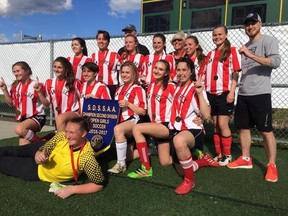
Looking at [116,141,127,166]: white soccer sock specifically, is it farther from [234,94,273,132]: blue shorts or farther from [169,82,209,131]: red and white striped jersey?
[234,94,273,132]: blue shorts

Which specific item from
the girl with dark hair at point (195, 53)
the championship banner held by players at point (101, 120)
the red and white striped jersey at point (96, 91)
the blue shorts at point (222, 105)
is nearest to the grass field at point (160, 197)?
the championship banner held by players at point (101, 120)

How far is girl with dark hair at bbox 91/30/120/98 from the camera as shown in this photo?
5566mm

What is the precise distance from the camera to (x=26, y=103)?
5008mm

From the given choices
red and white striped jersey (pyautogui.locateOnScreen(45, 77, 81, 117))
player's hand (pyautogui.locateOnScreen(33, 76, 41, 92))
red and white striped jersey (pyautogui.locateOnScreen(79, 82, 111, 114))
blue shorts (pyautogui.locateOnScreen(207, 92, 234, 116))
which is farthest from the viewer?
red and white striped jersey (pyautogui.locateOnScreen(45, 77, 81, 117))

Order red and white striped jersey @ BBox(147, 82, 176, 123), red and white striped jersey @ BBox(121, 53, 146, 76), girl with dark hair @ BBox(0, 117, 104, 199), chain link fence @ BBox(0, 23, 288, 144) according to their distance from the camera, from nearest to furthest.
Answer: girl with dark hair @ BBox(0, 117, 104, 199), red and white striped jersey @ BBox(147, 82, 176, 123), red and white striped jersey @ BBox(121, 53, 146, 76), chain link fence @ BBox(0, 23, 288, 144)

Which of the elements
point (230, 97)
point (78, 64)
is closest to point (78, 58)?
point (78, 64)

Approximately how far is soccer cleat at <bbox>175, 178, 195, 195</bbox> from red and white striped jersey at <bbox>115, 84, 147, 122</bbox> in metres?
1.26

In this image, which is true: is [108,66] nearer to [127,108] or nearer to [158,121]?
[127,108]

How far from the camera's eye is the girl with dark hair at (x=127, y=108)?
4.30 meters

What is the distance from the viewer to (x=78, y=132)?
344cm

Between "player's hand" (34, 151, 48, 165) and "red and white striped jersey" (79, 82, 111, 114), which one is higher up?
"red and white striped jersey" (79, 82, 111, 114)

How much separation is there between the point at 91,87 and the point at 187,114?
1.61 metres

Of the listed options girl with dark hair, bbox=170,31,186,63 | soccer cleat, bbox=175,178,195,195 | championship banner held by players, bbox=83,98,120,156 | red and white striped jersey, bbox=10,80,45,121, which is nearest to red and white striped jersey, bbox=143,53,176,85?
girl with dark hair, bbox=170,31,186,63

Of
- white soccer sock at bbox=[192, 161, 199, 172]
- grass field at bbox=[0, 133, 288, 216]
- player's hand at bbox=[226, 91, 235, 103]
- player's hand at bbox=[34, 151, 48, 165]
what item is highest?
player's hand at bbox=[226, 91, 235, 103]
